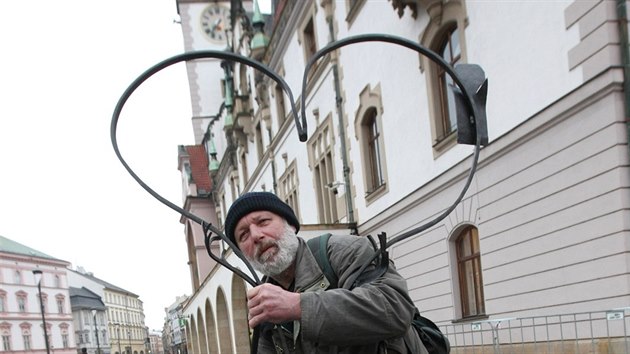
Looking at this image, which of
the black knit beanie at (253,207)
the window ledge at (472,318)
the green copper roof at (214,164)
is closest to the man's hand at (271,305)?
the black knit beanie at (253,207)

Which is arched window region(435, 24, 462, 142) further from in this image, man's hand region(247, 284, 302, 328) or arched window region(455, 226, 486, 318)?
man's hand region(247, 284, 302, 328)

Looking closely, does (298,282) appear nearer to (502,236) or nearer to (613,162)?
(613,162)

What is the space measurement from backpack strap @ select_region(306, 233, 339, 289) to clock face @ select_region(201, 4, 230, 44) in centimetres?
4528

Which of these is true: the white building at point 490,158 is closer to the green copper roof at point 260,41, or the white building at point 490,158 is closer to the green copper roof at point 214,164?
the green copper roof at point 260,41

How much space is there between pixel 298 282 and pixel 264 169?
2494cm

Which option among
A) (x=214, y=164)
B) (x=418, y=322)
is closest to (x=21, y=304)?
(x=214, y=164)

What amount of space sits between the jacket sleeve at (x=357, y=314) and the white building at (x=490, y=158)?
4.88 meters

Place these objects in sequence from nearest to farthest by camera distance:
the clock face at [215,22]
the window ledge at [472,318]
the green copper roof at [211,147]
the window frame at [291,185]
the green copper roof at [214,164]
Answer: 1. the window ledge at [472,318]
2. the window frame at [291,185]
3. the green copper roof at [214,164]
4. the green copper roof at [211,147]
5. the clock face at [215,22]

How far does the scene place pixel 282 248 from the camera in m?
2.24

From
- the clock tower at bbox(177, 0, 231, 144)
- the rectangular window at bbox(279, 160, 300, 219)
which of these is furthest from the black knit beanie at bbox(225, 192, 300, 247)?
the clock tower at bbox(177, 0, 231, 144)

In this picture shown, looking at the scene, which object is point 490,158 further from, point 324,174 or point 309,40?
point 309,40

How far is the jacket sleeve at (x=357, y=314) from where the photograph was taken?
185 cm

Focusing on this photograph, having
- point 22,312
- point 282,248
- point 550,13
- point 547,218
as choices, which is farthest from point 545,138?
point 22,312

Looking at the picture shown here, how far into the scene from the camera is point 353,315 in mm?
1860
